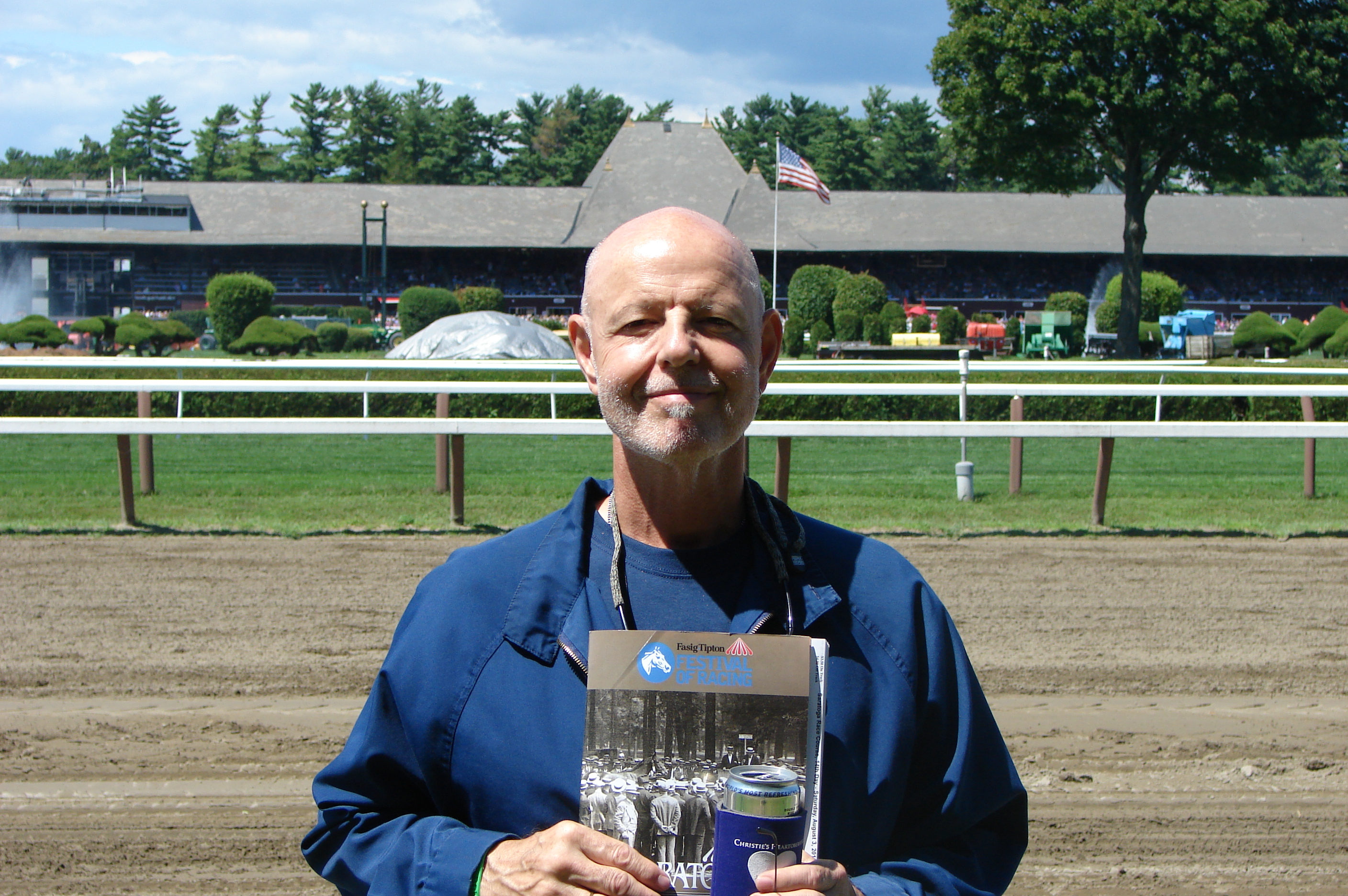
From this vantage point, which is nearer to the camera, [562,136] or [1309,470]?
[1309,470]

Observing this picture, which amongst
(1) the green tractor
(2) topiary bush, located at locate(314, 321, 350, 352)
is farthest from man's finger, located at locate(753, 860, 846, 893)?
(2) topiary bush, located at locate(314, 321, 350, 352)

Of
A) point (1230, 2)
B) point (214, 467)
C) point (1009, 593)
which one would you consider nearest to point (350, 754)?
point (1009, 593)

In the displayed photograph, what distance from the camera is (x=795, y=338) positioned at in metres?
33.4

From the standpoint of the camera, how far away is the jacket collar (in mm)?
1677

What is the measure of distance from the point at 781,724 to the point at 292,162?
96919 mm

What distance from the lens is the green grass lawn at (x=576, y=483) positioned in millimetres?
9203

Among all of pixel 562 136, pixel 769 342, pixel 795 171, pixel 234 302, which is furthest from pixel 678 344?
pixel 562 136

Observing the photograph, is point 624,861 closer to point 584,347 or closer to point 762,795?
point 762,795

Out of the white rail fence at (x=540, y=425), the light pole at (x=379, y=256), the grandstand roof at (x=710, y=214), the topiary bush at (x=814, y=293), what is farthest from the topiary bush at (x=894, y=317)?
the white rail fence at (x=540, y=425)

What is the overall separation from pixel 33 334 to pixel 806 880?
3527cm

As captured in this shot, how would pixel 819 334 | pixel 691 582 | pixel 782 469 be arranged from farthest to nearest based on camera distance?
pixel 819 334, pixel 782 469, pixel 691 582

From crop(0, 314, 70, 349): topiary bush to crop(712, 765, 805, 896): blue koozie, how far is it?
3389cm

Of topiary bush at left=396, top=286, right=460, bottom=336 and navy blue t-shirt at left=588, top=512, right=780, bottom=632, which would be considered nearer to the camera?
navy blue t-shirt at left=588, top=512, right=780, bottom=632

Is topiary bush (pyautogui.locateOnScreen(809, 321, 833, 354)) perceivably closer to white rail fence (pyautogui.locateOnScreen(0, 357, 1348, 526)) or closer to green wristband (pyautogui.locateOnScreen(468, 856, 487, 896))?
white rail fence (pyautogui.locateOnScreen(0, 357, 1348, 526))
